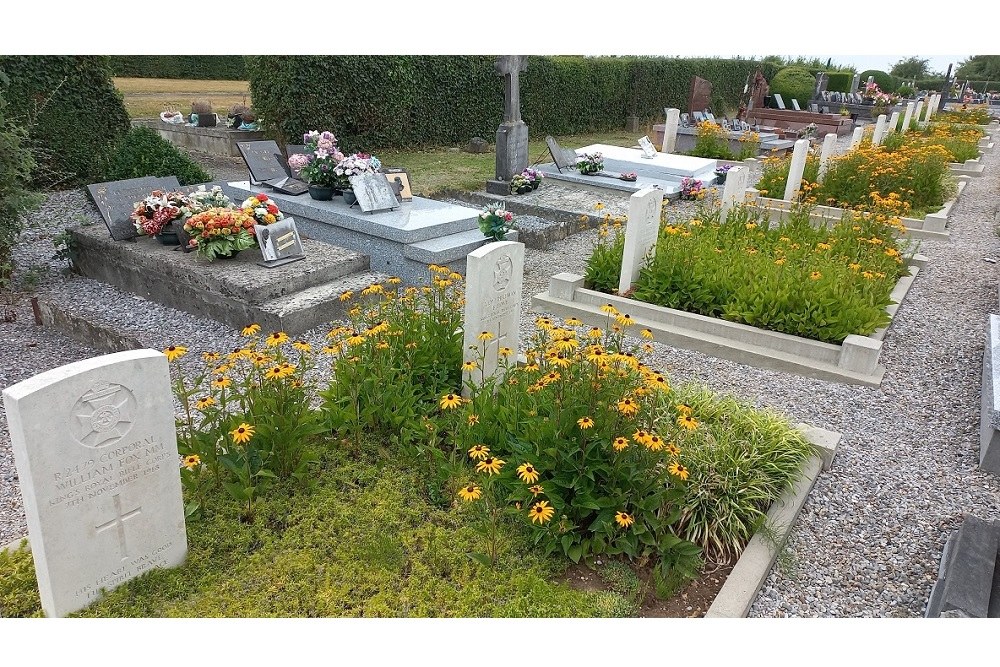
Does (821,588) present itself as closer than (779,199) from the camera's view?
Yes

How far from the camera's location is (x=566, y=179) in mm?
12531

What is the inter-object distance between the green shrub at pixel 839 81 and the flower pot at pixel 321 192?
30.9 metres

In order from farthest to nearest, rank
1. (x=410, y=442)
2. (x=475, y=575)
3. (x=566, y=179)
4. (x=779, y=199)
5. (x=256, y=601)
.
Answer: (x=566, y=179)
(x=779, y=199)
(x=410, y=442)
(x=475, y=575)
(x=256, y=601)

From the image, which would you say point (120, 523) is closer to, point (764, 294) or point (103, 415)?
point (103, 415)

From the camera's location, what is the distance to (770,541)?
3742mm

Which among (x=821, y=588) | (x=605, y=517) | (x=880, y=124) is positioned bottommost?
(x=821, y=588)

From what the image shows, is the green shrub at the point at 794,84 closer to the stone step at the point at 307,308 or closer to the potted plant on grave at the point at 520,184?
the potted plant on grave at the point at 520,184

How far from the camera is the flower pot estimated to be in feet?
28.4

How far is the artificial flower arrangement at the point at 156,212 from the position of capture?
7047 millimetres

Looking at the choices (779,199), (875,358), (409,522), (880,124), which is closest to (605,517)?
(409,522)

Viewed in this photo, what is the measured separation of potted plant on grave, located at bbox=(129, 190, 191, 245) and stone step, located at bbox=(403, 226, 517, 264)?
2.35 meters

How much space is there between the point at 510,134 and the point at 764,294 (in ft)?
21.1

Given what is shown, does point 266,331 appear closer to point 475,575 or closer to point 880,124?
point 475,575

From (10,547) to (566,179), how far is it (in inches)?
415
